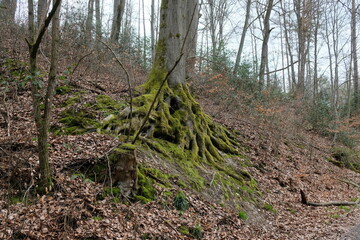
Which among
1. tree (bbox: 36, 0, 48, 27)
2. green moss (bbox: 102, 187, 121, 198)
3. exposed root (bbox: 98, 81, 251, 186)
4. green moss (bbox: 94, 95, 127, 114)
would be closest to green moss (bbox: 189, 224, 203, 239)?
green moss (bbox: 102, 187, 121, 198)

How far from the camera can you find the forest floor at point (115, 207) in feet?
12.9

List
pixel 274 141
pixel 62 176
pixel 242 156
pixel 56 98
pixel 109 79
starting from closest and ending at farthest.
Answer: pixel 62 176
pixel 56 98
pixel 242 156
pixel 109 79
pixel 274 141

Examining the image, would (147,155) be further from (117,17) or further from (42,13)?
(117,17)

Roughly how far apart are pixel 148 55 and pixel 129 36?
2.47 meters

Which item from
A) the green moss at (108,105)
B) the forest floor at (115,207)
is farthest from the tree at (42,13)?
the green moss at (108,105)

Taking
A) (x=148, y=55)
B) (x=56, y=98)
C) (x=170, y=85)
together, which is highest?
(x=148, y=55)

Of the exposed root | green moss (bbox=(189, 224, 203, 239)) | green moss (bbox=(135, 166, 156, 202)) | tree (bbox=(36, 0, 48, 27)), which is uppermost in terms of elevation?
tree (bbox=(36, 0, 48, 27))

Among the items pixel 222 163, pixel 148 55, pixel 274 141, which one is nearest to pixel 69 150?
pixel 222 163

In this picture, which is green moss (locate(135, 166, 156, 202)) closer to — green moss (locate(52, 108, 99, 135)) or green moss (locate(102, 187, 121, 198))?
green moss (locate(102, 187, 121, 198))

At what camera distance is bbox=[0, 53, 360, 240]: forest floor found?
3936mm

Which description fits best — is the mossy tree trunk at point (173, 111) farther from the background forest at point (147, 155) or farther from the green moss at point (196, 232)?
the green moss at point (196, 232)

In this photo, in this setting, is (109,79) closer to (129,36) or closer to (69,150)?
(69,150)

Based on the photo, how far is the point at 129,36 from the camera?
19062 millimetres

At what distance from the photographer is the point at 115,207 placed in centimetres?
466
